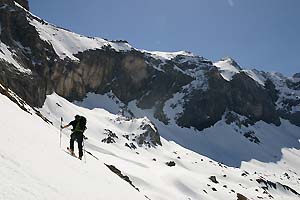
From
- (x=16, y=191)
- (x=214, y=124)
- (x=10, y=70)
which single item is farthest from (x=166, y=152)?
(x=16, y=191)

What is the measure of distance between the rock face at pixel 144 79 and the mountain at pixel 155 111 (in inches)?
15.4

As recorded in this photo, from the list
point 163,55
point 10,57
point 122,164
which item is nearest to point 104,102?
point 163,55

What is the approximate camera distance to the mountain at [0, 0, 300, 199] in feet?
223

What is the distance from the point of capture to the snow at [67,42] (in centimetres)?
12795

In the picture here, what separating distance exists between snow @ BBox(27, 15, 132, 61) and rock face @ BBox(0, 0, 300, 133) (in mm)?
1670

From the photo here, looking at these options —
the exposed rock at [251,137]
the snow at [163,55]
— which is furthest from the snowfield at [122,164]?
the snow at [163,55]

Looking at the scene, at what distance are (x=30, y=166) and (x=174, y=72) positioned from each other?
161534mm

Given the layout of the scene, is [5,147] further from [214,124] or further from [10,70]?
[214,124]

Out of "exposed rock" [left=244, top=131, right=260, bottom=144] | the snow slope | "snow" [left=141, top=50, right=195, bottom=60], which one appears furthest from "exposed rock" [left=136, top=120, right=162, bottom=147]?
"snow" [left=141, top=50, right=195, bottom=60]

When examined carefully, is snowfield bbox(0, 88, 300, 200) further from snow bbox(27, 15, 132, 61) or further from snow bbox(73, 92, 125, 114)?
snow bbox(27, 15, 132, 61)

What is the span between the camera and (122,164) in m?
56.9

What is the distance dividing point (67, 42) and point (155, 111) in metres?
40.2

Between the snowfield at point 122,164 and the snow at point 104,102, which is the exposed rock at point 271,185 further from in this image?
the snow at point 104,102

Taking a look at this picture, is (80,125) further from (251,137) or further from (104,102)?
(251,137)
